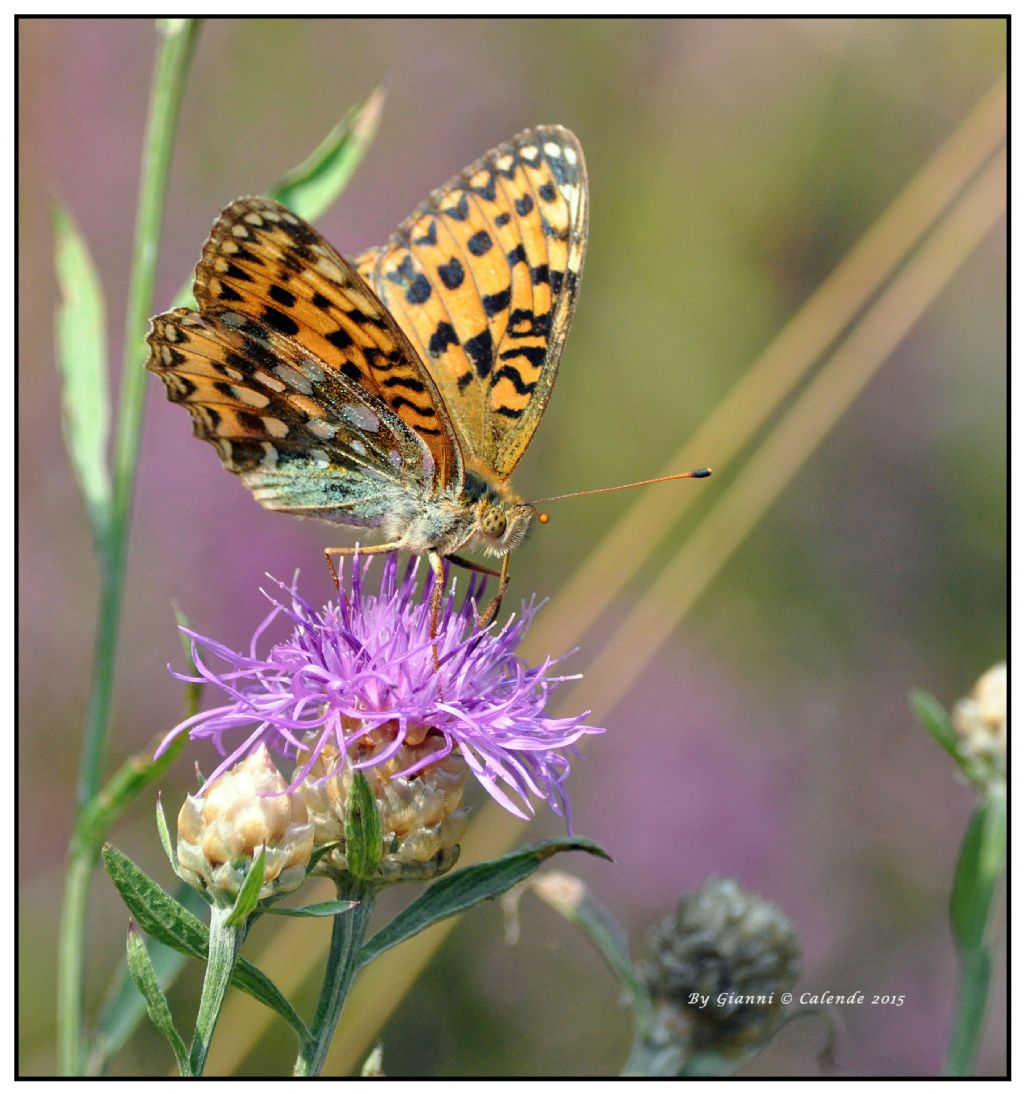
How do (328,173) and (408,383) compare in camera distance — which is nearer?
(408,383)

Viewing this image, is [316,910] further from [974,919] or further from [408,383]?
[974,919]

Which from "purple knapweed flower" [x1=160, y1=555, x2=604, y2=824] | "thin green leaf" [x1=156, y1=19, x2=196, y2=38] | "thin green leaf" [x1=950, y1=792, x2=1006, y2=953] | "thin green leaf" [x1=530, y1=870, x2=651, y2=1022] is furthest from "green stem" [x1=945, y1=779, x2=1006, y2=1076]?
"thin green leaf" [x1=156, y1=19, x2=196, y2=38]

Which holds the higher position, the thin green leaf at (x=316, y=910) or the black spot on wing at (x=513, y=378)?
the black spot on wing at (x=513, y=378)

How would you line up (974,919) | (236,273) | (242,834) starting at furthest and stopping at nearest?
(974,919) < (236,273) < (242,834)

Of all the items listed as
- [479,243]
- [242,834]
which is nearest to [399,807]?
[242,834]

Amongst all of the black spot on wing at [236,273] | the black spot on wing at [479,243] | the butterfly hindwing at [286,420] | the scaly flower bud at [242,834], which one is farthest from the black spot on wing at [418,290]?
the scaly flower bud at [242,834]

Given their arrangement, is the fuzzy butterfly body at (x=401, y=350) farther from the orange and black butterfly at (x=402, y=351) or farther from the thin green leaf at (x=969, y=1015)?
the thin green leaf at (x=969, y=1015)

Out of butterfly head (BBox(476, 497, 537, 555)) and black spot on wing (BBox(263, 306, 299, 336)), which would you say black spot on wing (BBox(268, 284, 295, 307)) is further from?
butterfly head (BBox(476, 497, 537, 555))
